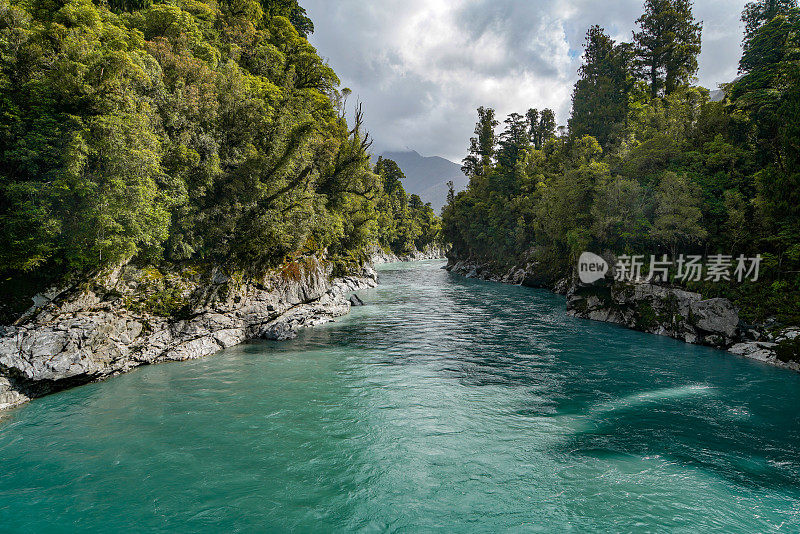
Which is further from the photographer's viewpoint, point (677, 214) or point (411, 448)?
point (677, 214)

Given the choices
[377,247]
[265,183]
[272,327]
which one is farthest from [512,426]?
[377,247]

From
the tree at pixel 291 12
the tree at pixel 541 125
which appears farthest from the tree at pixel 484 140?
the tree at pixel 291 12

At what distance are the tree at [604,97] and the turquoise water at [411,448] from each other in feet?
152

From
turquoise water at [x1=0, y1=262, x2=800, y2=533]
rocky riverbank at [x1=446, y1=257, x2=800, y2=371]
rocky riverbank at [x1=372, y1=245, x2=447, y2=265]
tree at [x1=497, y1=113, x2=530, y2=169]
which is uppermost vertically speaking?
tree at [x1=497, y1=113, x2=530, y2=169]

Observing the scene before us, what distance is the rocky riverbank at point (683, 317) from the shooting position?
61.7 feet

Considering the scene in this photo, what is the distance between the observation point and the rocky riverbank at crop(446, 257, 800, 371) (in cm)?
1881

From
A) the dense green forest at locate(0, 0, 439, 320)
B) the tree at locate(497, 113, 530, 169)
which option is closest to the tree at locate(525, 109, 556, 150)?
the tree at locate(497, 113, 530, 169)

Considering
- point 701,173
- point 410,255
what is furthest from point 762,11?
point 410,255

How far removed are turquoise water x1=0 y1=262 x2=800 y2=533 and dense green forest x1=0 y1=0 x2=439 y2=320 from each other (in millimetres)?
6159

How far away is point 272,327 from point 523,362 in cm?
1530

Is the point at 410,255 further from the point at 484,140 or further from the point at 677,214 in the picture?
the point at 677,214

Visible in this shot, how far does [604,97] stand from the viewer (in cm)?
5456

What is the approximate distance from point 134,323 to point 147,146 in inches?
316

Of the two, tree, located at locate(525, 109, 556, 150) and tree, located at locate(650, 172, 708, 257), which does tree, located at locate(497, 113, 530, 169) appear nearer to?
tree, located at locate(525, 109, 556, 150)
